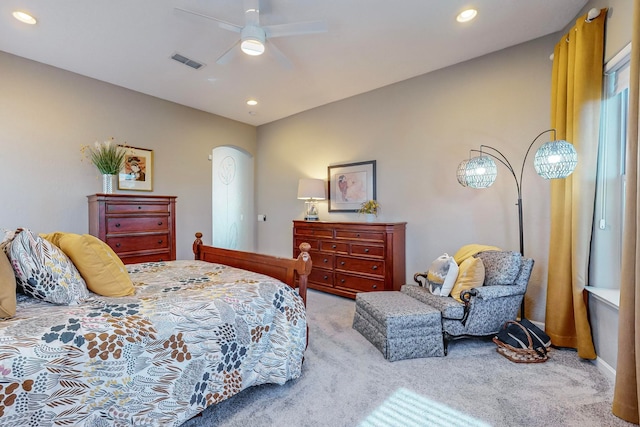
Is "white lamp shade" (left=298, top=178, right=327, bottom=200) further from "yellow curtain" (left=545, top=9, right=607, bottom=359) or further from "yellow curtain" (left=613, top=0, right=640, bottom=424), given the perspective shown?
"yellow curtain" (left=613, top=0, right=640, bottom=424)

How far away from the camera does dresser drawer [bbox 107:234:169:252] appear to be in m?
3.43

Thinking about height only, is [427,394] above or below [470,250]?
below

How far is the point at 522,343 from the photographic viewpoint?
2.41 metres

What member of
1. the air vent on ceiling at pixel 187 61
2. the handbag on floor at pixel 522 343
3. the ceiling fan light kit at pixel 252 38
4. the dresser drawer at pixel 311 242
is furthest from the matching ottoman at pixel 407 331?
the air vent on ceiling at pixel 187 61

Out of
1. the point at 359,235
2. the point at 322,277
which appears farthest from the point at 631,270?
the point at 322,277

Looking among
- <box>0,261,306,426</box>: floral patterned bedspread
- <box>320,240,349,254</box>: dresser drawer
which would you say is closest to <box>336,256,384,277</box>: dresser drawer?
<box>320,240,349,254</box>: dresser drawer

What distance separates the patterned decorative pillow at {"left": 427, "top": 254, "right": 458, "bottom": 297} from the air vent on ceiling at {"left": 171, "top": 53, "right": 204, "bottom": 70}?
3.31 meters

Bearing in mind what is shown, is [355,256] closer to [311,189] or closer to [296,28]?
[311,189]

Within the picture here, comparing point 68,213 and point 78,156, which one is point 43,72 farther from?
point 68,213

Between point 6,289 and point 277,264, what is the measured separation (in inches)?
57.2

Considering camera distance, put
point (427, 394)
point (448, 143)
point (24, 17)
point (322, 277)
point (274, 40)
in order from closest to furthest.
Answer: point (427, 394), point (24, 17), point (274, 40), point (448, 143), point (322, 277)

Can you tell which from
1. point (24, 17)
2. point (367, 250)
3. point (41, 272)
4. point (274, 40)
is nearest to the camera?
point (41, 272)

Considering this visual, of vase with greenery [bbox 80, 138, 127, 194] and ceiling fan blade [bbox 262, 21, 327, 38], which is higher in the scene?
ceiling fan blade [bbox 262, 21, 327, 38]

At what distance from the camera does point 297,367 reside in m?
2.02
